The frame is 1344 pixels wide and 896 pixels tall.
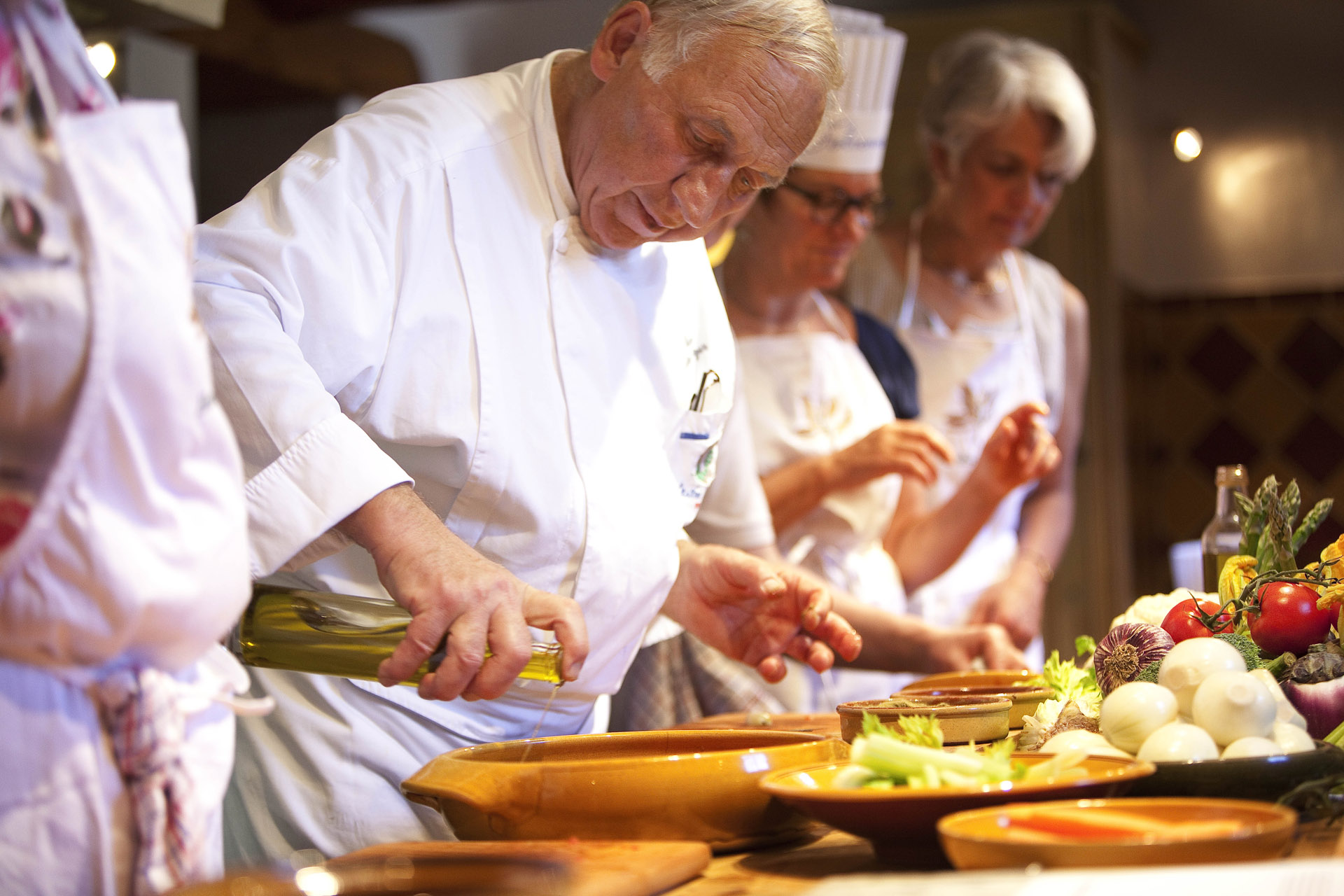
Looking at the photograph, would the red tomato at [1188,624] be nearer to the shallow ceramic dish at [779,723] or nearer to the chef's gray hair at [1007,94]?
the shallow ceramic dish at [779,723]

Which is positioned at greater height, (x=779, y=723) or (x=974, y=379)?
(x=974, y=379)

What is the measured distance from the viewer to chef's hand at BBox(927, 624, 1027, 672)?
1.87 meters

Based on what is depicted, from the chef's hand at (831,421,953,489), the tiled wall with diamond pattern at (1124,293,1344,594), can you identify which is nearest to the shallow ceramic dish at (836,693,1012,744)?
the chef's hand at (831,421,953,489)

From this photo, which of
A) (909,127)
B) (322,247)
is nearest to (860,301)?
(909,127)

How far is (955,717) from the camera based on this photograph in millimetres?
922

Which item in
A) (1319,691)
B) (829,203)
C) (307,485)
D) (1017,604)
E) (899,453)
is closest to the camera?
(1319,691)

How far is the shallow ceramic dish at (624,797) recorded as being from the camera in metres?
0.81

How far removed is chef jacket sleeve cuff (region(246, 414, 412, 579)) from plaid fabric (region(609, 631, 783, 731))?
3.72ft

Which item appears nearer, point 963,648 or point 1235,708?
point 1235,708

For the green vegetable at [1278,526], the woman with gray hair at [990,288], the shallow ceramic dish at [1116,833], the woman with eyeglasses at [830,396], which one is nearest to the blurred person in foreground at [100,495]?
the shallow ceramic dish at [1116,833]

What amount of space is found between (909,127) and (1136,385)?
108 cm

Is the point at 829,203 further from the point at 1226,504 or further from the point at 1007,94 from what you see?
the point at 1226,504

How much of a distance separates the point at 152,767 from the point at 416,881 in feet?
0.47

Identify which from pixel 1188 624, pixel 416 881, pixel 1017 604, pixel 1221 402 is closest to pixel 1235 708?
pixel 1188 624
